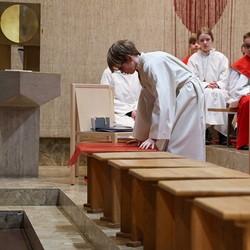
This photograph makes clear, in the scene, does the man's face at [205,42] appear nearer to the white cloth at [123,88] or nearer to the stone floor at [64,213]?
the white cloth at [123,88]

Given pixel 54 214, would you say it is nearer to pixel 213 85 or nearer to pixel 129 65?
pixel 129 65

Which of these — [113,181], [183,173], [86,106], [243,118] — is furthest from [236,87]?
[183,173]

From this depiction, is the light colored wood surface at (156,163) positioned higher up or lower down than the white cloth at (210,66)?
lower down

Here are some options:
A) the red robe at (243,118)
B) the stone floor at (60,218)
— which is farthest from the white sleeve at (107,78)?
the red robe at (243,118)

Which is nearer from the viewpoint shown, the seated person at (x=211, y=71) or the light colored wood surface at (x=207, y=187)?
the light colored wood surface at (x=207, y=187)

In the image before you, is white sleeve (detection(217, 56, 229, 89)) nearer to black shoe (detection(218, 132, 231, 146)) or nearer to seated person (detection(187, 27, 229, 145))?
seated person (detection(187, 27, 229, 145))

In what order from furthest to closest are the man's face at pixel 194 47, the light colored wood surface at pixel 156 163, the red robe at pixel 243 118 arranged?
the man's face at pixel 194 47, the red robe at pixel 243 118, the light colored wood surface at pixel 156 163

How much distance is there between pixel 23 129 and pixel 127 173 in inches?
112

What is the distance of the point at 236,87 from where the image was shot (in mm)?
5836

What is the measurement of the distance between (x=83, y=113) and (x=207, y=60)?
2368mm

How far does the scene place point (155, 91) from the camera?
3076mm

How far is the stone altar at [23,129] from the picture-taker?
4.93m

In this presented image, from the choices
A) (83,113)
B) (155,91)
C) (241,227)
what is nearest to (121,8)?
(83,113)

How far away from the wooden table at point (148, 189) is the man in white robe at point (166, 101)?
2.40 ft
